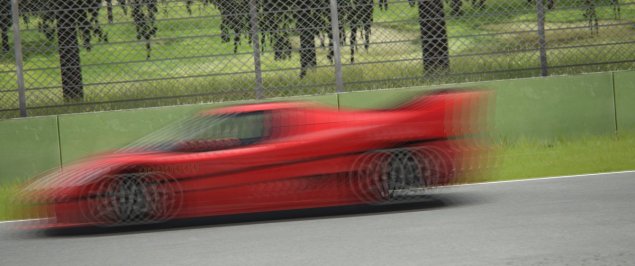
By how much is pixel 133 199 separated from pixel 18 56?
215 inches

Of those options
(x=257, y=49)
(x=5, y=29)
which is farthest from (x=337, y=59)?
(x=5, y=29)

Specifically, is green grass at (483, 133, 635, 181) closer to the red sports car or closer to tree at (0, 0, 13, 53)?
the red sports car

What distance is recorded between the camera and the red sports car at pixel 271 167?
9.16 metres

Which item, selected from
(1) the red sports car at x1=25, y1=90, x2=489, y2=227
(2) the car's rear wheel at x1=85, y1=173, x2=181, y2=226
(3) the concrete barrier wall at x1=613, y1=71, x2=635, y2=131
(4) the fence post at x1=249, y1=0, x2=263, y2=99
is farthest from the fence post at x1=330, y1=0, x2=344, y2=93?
(2) the car's rear wheel at x1=85, y1=173, x2=181, y2=226

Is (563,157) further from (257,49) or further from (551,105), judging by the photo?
(257,49)

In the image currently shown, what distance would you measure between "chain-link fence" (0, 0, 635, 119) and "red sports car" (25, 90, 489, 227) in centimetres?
460

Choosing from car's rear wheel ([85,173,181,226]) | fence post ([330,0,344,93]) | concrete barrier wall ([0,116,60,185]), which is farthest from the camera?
fence post ([330,0,344,93])

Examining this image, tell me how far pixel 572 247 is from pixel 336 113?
9.98ft

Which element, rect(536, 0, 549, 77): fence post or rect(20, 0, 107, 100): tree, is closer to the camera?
rect(20, 0, 107, 100): tree

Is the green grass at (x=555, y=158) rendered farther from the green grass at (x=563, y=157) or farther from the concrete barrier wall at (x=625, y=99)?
the concrete barrier wall at (x=625, y=99)

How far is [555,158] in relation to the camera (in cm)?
1294

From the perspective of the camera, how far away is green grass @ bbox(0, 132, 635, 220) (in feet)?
39.2

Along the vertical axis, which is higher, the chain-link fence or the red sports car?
the chain-link fence

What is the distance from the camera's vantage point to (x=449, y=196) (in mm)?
10453
